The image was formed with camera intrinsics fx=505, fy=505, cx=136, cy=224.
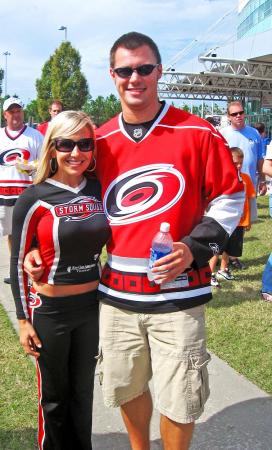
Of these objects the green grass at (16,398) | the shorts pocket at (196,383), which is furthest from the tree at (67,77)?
the shorts pocket at (196,383)

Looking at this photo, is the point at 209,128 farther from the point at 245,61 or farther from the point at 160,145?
the point at 245,61

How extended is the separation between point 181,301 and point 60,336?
63 cm

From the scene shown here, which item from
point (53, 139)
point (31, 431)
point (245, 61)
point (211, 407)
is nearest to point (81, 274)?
point (53, 139)

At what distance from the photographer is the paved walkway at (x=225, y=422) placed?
2982mm

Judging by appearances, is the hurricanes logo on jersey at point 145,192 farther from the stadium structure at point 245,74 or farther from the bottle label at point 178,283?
the stadium structure at point 245,74

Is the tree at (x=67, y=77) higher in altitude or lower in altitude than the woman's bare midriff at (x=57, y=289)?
higher

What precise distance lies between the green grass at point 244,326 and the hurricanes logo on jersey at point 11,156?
2.81m

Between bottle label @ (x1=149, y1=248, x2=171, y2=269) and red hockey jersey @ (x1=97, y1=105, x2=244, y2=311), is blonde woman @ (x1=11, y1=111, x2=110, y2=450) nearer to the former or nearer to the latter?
red hockey jersey @ (x1=97, y1=105, x2=244, y2=311)

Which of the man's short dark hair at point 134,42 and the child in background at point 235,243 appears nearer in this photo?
the man's short dark hair at point 134,42

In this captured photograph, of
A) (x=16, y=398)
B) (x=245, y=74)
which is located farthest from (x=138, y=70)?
(x=245, y=74)

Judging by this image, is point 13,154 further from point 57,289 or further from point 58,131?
point 57,289

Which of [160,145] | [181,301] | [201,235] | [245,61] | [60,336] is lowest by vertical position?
[60,336]

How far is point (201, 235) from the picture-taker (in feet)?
7.44

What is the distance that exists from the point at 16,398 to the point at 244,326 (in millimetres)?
2309
